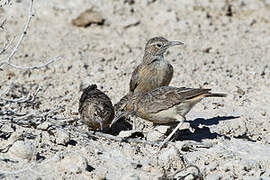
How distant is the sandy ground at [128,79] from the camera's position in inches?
288

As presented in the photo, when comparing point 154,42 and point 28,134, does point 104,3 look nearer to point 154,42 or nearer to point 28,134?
point 154,42

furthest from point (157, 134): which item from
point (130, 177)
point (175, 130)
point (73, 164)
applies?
point (73, 164)

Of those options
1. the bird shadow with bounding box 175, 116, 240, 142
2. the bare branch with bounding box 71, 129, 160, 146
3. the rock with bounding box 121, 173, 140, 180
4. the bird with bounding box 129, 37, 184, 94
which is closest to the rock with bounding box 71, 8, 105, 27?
the bird with bounding box 129, 37, 184, 94

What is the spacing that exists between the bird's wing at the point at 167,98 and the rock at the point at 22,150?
1721 millimetres

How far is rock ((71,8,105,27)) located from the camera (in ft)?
44.9

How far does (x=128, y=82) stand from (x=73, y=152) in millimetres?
3606

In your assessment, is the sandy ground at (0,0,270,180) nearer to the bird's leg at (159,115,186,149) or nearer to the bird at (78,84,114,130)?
the bird's leg at (159,115,186,149)

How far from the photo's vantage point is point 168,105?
8.10 metres

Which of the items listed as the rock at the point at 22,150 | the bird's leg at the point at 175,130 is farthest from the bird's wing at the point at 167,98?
the rock at the point at 22,150

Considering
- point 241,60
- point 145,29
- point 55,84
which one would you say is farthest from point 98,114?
point 145,29

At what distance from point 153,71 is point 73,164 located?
3239 mm

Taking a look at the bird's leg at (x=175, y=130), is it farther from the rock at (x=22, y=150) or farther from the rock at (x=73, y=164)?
the rock at (x=22, y=150)

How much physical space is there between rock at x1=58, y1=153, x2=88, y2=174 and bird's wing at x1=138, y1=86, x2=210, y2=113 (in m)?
1.47

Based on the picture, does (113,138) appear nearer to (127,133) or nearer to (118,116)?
(127,133)
